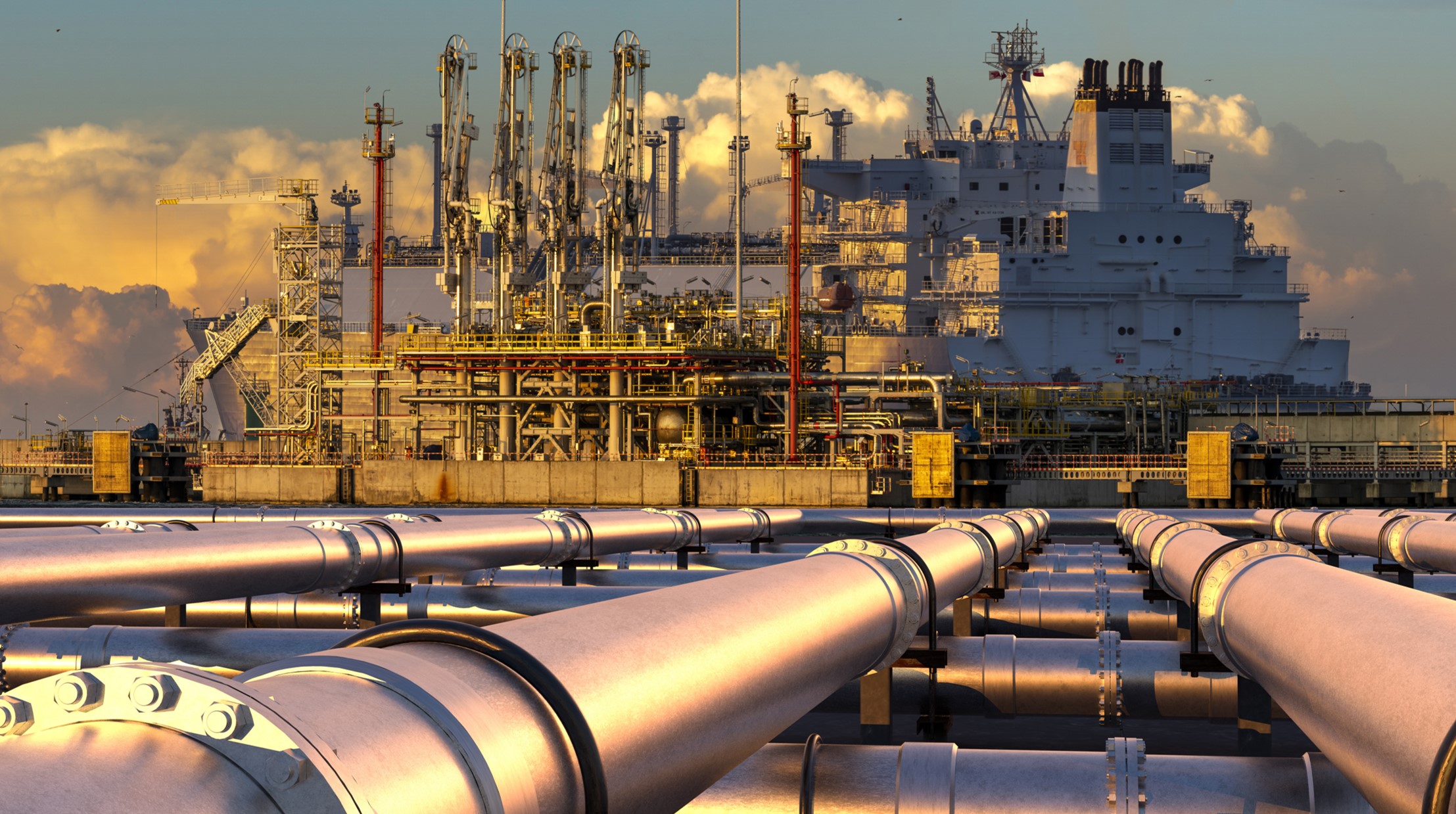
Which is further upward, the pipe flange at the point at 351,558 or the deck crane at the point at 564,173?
the deck crane at the point at 564,173

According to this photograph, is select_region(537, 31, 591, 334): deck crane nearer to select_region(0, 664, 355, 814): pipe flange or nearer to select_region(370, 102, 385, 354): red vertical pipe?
select_region(370, 102, 385, 354): red vertical pipe

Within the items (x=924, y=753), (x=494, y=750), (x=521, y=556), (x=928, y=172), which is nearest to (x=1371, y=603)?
(x=924, y=753)

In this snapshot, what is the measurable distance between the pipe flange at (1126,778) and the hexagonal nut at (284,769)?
5233 millimetres

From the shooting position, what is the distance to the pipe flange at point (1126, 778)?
24.9 feet

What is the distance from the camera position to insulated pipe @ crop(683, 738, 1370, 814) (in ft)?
24.7

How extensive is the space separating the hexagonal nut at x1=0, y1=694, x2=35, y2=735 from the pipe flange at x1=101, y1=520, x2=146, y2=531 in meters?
11.1

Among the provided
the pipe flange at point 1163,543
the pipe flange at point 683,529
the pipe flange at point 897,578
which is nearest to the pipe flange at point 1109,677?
the pipe flange at point 1163,543

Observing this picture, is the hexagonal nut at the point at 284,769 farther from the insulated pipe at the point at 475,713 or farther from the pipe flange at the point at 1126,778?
the pipe flange at the point at 1126,778

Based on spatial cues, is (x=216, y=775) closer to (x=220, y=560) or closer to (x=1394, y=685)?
(x=1394, y=685)

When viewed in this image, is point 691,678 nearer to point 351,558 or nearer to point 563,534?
point 351,558

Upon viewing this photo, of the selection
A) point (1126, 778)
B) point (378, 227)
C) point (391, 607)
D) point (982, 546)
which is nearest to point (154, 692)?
point (1126, 778)

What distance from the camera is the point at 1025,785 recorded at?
7.64m

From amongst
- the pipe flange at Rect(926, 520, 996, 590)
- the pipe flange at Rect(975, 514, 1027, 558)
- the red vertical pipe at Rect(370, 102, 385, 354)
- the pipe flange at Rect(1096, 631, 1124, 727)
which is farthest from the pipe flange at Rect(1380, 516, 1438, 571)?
the red vertical pipe at Rect(370, 102, 385, 354)

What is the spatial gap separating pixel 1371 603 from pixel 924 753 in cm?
254
